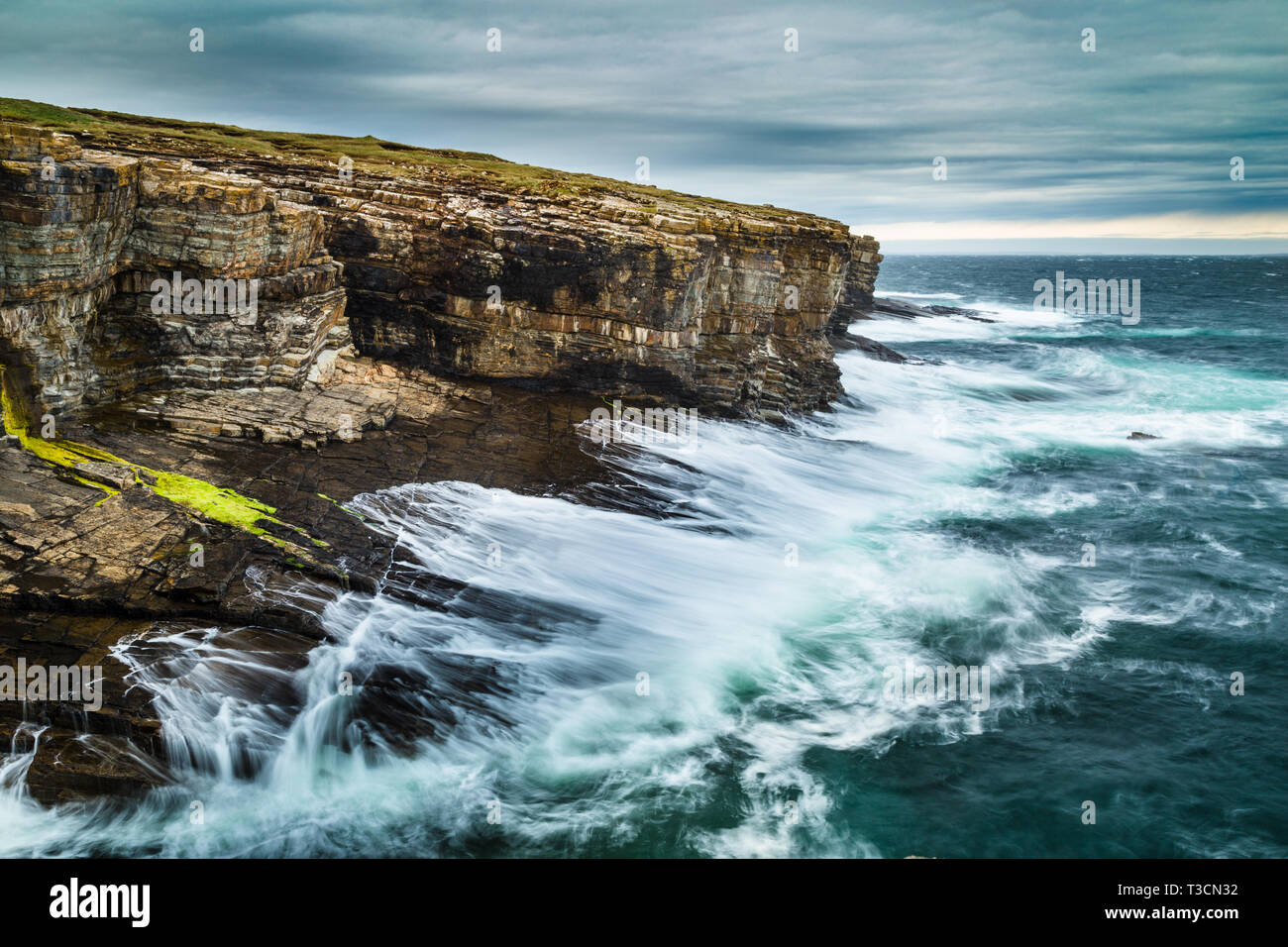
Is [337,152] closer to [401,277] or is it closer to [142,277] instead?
[401,277]

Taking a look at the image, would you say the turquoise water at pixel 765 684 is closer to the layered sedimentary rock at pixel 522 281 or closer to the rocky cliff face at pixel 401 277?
the layered sedimentary rock at pixel 522 281

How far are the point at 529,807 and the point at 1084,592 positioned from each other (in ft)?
54.2


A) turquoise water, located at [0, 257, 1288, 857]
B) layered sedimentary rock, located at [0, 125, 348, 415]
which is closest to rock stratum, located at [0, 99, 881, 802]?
layered sedimentary rock, located at [0, 125, 348, 415]

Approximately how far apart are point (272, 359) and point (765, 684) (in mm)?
16638

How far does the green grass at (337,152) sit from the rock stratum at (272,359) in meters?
0.37

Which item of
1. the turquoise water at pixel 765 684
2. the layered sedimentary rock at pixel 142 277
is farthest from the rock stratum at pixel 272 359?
the turquoise water at pixel 765 684

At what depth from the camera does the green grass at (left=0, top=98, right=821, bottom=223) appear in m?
28.2

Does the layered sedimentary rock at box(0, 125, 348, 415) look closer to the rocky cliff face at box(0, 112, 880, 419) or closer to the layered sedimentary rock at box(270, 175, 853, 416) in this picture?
the rocky cliff face at box(0, 112, 880, 419)

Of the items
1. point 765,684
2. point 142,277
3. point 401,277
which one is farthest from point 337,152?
point 765,684

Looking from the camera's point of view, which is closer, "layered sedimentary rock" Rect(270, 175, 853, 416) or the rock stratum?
the rock stratum

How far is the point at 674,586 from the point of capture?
2003 centimetres

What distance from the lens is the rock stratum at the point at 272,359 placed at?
1477 centimetres

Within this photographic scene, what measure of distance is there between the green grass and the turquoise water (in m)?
13.0

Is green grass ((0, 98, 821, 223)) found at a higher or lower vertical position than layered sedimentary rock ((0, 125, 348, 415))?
higher
